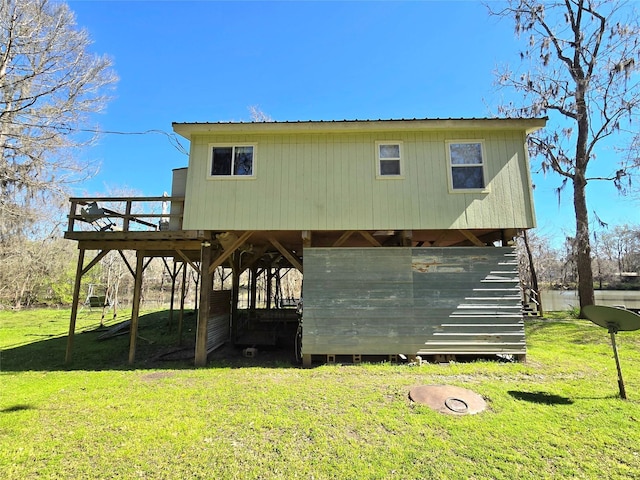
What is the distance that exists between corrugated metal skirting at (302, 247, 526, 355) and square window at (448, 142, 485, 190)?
1542mm

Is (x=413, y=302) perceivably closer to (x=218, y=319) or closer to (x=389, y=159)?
(x=389, y=159)

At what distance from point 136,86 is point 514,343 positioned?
14.5 metres

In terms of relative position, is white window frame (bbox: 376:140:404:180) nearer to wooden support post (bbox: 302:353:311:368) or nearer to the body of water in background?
wooden support post (bbox: 302:353:311:368)

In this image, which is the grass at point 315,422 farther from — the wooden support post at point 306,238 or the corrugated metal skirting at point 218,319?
the wooden support post at point 306,238

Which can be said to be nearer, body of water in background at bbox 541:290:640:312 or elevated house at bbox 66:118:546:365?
elevated house at bbox 66:118:546:365

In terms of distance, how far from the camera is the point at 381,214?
713 cm

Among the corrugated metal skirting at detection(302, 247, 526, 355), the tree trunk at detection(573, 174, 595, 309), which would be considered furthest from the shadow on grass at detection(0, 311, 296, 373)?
the tree trunk at detection(573, 174, 595, 309)

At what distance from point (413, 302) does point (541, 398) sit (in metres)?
2.80

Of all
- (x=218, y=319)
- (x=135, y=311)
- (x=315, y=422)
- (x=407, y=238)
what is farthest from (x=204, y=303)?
(x=407, y=238)

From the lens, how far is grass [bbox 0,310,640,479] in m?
3.19

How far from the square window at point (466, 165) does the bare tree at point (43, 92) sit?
11347 millimetres

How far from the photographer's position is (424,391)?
16.9 ft

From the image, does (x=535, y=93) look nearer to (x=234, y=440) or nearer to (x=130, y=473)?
(x=234, y=440)

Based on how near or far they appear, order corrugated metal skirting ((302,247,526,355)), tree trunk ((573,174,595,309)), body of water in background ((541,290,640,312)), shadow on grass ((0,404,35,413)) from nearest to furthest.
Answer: shadow on grass ((0,404,35,413))
corrugated metal skirting ((302,247,526,355))
tree trunk ((573,174,595,309))
body of water in background ((541,290,640,312))
